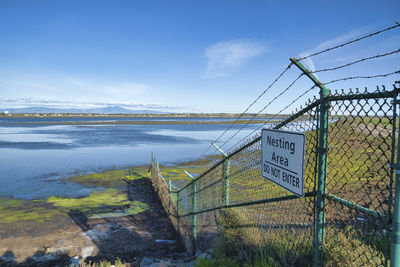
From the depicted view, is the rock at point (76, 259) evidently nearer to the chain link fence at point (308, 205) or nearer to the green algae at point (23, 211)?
the chain link fence at point (308, 205)

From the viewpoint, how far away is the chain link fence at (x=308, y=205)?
78.9 inches

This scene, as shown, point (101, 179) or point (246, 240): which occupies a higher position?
point (246, 240)

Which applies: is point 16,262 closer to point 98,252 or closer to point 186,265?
point 98,252

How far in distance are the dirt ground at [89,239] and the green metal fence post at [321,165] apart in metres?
5.03

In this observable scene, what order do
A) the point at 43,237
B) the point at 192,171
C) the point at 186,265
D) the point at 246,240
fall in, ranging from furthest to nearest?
the point at 192,171 < the point at 43,237 < the point at 186,265 < the point at 246,240

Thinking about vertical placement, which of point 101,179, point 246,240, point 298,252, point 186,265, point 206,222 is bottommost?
point 101,179

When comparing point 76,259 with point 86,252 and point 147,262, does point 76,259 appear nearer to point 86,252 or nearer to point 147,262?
point 86,252

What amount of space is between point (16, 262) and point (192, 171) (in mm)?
12418

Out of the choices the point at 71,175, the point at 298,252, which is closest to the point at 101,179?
the point at 71,175

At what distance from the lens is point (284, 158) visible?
2.39 meters

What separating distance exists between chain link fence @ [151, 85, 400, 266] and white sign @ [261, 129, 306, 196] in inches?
9.1

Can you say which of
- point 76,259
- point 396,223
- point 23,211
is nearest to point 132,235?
point 76,259

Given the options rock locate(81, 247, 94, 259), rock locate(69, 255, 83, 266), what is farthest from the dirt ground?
rock locate(69, 255, 83, 266)

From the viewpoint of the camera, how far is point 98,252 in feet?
23.8
